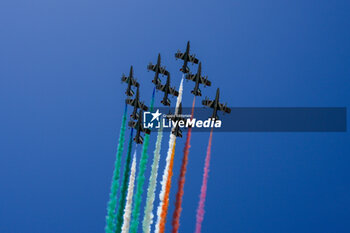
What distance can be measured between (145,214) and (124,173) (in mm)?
4472

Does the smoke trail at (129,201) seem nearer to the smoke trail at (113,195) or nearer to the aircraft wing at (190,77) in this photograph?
the smoke trail at (113,195)

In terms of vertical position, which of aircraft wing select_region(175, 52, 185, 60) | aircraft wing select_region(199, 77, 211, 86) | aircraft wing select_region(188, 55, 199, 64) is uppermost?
aircraft wing select_region(175, 52, 185, 60)

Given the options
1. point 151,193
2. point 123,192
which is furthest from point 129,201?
point 151,193

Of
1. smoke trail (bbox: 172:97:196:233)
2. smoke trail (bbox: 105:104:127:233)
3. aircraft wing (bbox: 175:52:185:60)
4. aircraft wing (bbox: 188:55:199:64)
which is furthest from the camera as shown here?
aircraft wing (bbox: 175:52:185:60)

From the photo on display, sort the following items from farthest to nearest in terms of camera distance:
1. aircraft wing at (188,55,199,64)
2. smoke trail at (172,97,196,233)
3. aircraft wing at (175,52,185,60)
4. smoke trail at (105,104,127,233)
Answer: aircraft wing at (175,52,185,60), aircraft wing at (188,55,199,64), smoke trail at (105,104,127,233), smoke trail at (172,97,196,233)

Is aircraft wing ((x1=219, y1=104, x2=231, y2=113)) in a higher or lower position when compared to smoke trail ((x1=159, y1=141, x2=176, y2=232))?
higher

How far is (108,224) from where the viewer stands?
69562 millimetres

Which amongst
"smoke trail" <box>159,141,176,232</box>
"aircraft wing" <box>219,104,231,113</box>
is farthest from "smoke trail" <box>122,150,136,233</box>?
"aircraft wing" <box>219,104,231,113</box>

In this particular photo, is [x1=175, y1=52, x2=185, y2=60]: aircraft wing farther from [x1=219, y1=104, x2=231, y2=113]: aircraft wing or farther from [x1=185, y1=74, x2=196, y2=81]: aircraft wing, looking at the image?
[x1=219, y1=104, x2=231, y2=113]: aircraft wing

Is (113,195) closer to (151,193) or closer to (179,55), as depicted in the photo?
(151,193)

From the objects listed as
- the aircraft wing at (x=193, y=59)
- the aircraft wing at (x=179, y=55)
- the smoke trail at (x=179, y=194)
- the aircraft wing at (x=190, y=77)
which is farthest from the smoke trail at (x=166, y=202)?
the aircraft wing at (x=179, y=55)

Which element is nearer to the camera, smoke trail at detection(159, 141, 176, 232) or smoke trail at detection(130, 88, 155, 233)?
smoke trail at detection(159, 141, 176, 232)

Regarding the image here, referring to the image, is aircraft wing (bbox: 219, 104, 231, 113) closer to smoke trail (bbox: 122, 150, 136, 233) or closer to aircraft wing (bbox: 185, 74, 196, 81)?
aircraft wing (bbox: 185, 74, 196, 81)

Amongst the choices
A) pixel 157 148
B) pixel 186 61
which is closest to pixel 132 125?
pixel 157 148
